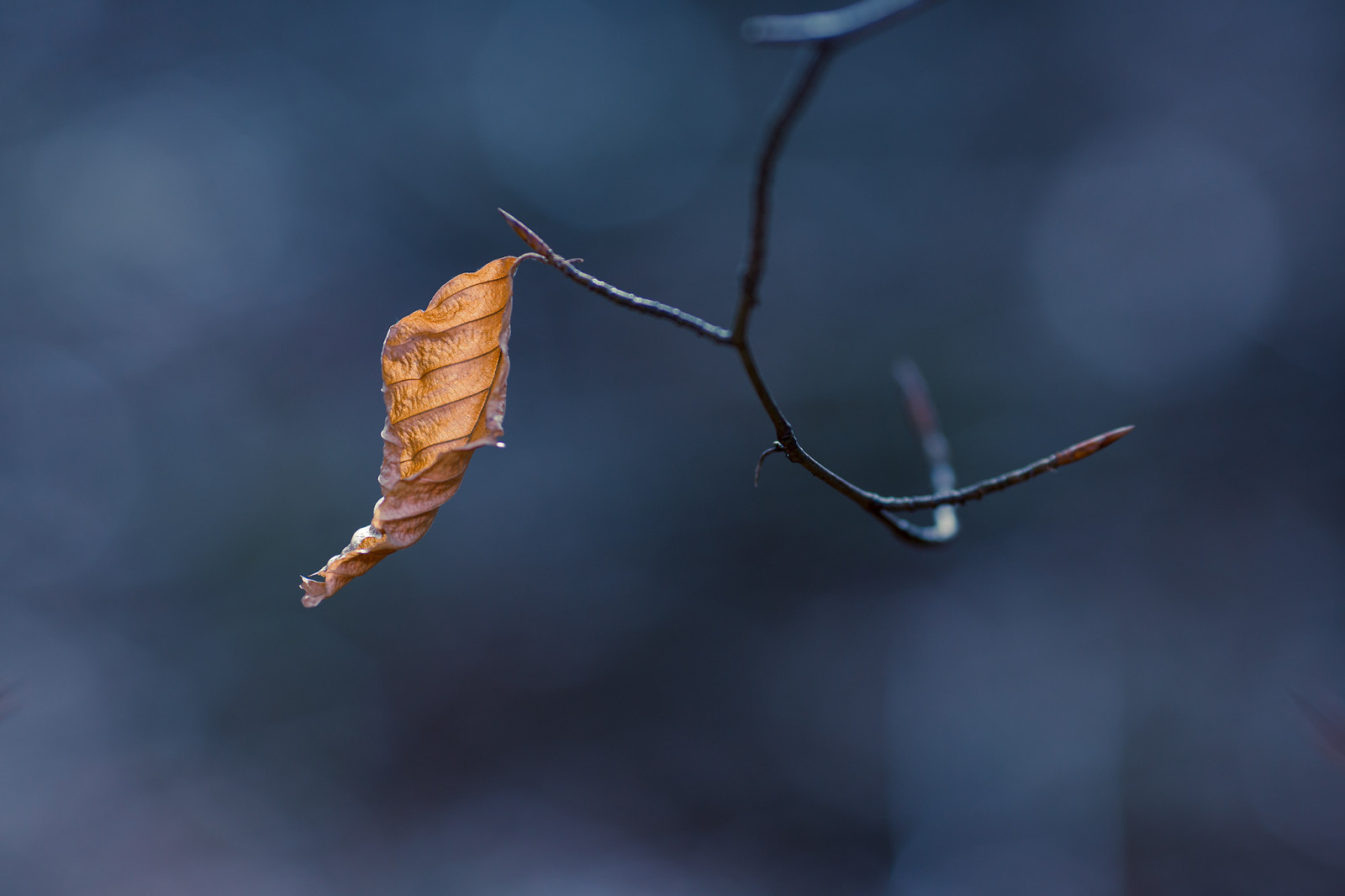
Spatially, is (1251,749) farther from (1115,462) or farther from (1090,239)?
(1090,239)

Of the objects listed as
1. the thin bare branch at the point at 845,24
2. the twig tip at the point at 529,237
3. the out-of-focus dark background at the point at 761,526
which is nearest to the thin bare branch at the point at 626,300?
the twig tip at the point at 529,237

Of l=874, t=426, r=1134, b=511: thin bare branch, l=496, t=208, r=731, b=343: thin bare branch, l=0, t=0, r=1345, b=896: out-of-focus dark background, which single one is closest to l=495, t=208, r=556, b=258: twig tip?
l=496, t=208, r=731, b=343: thin bare branch

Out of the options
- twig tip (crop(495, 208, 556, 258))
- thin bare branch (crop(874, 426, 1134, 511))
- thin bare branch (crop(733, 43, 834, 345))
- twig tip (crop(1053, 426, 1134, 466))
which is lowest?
twig tip (crop(1053, 426, 1134, 466))

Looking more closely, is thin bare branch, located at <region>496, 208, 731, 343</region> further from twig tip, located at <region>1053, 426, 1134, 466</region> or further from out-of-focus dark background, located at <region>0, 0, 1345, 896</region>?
out-of-focus dark background, located at <region>0, 0, 1345, 896</region>

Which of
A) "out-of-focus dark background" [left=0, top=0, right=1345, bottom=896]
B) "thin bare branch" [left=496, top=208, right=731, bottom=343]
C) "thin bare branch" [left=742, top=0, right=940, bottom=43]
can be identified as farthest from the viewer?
"out-of-focus dark background" [left=0, top=0, right=1345, bottom=896]

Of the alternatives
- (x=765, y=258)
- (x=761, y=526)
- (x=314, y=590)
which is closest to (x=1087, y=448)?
(x=765, y=258)

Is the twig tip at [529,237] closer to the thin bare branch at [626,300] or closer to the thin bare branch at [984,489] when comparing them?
the thin bare branch at [626,300]
